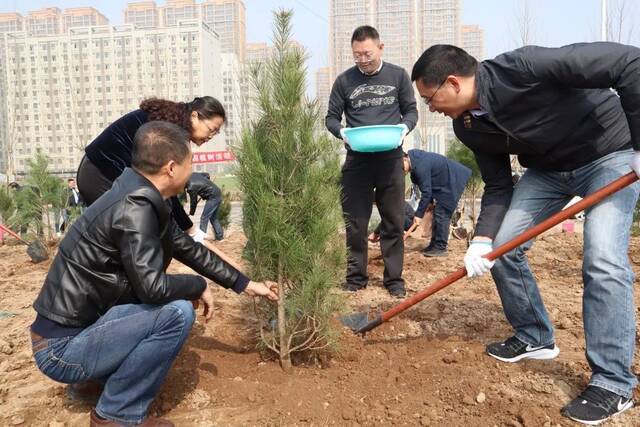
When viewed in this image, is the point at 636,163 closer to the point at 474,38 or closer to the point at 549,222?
the point at 549,222

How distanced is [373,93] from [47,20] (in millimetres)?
75824

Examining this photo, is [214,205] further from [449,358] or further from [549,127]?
[549,127]

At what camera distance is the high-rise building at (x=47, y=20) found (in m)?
65.1

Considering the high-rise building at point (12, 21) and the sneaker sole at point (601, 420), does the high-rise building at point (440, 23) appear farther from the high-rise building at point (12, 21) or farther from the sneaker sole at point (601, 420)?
the high-rise building at point (12, 21)

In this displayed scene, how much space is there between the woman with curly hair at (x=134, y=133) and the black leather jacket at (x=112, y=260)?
2.64 ft

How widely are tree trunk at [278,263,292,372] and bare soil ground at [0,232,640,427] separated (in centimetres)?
8

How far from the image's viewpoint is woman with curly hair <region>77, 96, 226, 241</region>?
A: 3068 millimetres

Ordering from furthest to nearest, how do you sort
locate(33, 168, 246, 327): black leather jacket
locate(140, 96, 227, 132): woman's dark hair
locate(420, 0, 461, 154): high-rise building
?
1. locate(420, 0, 461, 154): high-rise building
2. locate(140, 96, 227, 132): woman's dark hair
3. locate(33, 168, 246, 327): black leather jacket

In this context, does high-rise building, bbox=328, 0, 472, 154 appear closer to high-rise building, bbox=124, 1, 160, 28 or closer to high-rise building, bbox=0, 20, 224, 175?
high-rise building, bbox=0, 20, 224, 175

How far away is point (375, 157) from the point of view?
14.6 feet

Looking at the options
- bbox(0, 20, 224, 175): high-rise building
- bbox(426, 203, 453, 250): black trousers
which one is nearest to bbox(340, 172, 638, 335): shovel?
bbox(426, 203, 453, 250): black trousers

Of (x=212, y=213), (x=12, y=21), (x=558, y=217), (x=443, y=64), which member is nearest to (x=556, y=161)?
(x=558, y=217)

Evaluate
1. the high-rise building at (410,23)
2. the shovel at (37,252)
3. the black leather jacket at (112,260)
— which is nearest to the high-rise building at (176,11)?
the high-rise building at (410,23)

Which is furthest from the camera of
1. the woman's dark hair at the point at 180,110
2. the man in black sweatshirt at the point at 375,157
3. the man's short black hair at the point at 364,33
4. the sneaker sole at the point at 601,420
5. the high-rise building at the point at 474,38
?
the high-rise building at the point at 474,38
